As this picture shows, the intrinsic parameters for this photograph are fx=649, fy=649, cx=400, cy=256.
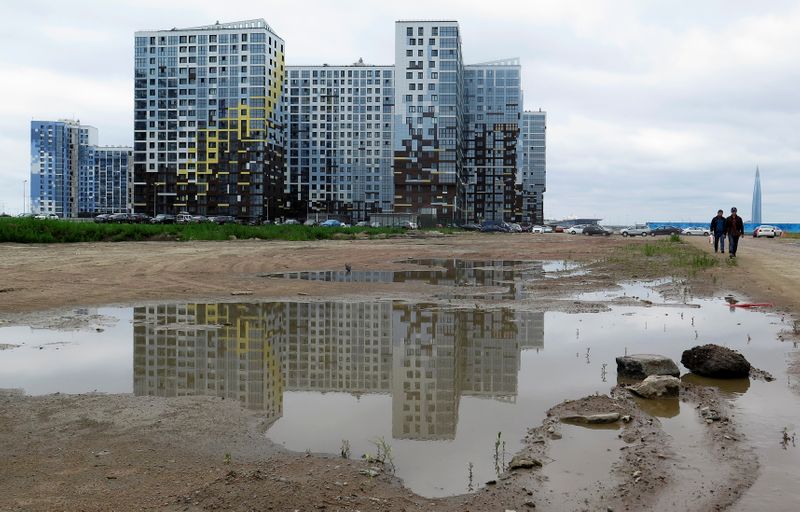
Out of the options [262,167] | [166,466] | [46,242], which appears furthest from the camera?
[262,167]

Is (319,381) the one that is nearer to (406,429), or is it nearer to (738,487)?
(406,429)

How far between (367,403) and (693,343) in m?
5.49

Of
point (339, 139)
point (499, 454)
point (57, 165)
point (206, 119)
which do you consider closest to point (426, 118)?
point (339, 139)

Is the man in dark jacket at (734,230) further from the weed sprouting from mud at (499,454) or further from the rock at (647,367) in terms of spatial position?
the weed sprouting from mud at (499,454)

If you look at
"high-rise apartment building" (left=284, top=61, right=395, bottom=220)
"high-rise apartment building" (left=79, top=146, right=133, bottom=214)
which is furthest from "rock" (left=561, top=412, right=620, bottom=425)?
"high-rise apartment building" (left=79, top=146, right=133, bottom=214)

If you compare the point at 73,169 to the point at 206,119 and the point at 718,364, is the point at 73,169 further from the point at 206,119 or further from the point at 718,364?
the point at 718,364

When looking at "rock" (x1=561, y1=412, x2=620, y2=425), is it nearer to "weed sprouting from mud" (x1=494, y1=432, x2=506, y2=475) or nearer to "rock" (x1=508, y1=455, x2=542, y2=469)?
"weed sprouting from mud" (x1=494, y1=432, x2=506, y2=475)

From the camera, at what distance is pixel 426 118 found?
130 meters

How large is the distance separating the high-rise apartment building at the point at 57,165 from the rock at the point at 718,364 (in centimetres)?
21094

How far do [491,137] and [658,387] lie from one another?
162162 mm

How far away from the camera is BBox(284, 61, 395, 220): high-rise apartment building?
537ft

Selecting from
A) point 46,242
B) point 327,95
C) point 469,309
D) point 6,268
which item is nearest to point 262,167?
point 327,95

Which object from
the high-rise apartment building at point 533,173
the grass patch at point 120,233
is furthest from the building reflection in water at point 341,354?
the high-rise apartment building at point 533,173

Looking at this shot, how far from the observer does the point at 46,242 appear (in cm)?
3478
